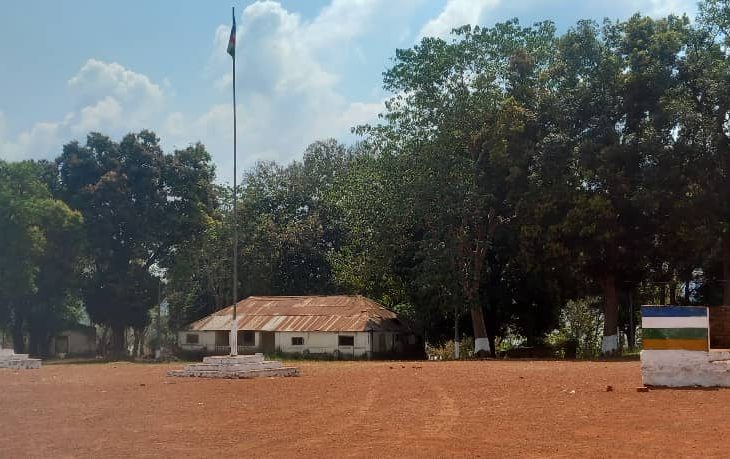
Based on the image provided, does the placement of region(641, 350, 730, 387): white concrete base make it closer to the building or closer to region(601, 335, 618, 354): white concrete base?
region(601, 335, 618, 354): white concrete base

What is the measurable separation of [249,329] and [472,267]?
471 inches

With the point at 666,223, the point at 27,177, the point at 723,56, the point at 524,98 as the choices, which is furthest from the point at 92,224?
the point at 723,56

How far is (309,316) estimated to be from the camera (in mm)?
41406

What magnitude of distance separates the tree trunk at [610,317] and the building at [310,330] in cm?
1104

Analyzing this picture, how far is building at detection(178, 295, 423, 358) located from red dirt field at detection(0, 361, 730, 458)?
20.4m

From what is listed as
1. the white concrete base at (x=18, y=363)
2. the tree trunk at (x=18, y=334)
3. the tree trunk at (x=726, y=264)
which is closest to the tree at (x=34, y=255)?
the tree trunk at (x=18, y=334)

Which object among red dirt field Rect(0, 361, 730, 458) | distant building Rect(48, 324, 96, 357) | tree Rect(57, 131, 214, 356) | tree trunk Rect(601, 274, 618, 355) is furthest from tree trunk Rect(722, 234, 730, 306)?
distant building Rect(48, 324, 96, 357)

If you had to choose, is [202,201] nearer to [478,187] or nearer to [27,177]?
[27,177]

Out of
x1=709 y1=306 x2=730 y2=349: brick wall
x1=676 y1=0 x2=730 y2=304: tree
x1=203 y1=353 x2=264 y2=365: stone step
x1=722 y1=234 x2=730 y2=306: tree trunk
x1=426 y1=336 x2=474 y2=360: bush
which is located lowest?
x1=426 y1=336 x2=474 y2=360: bush

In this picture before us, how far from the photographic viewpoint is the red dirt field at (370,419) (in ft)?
31.7

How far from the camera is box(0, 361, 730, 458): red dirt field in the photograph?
31.7ft

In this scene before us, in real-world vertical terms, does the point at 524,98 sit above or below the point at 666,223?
above

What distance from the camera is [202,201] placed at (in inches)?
1874

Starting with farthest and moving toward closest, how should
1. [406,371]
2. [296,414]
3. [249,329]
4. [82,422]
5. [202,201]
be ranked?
[202,201] < [249,329] < [406,371] < [296,414] < [82,422]
